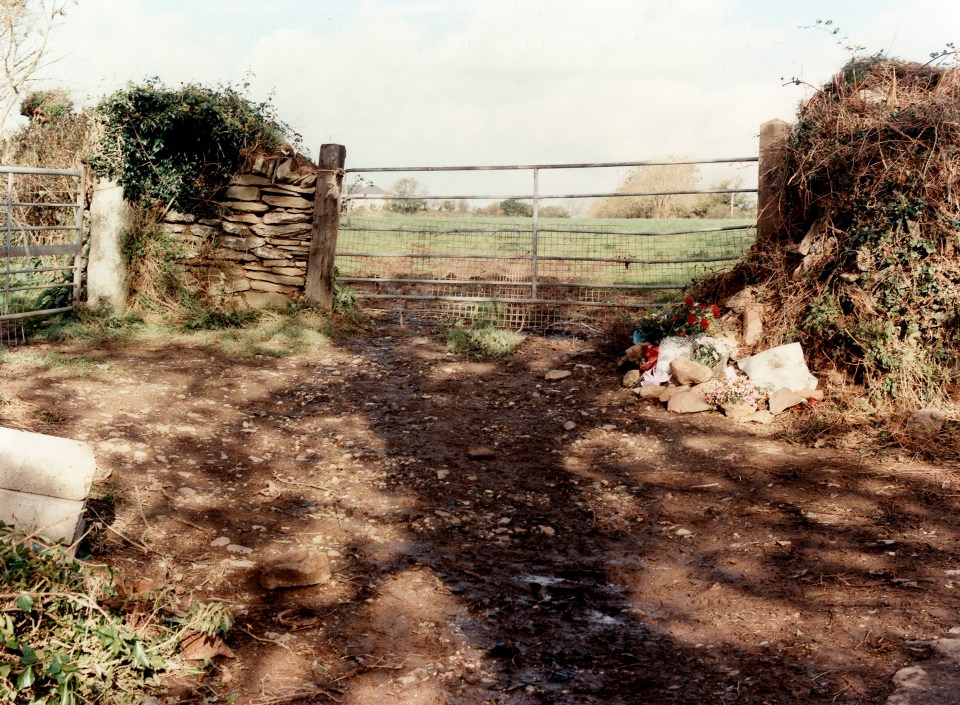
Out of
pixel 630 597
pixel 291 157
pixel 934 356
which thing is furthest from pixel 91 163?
pixel 934 356

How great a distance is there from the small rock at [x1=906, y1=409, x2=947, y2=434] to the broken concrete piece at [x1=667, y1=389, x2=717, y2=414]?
1.50m

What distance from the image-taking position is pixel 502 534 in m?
5.07

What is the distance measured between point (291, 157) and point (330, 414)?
13.6 ft

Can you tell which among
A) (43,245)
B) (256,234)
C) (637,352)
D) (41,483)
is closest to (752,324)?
(637,352)

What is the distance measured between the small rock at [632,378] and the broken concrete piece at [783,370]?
0.99 metres

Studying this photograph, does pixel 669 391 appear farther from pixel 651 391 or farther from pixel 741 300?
pixel 741 300

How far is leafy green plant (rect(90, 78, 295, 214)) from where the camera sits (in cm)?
936

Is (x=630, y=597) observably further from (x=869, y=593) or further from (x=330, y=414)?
(x=330, y=414)

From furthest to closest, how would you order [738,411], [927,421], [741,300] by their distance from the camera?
[741,300], [738,411], [927,421]

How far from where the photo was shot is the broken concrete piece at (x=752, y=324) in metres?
7.66

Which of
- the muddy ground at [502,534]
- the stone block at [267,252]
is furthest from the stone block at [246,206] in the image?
the muddy ground at [502,534]

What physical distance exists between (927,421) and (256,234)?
7.31 m

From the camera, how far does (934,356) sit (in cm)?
667

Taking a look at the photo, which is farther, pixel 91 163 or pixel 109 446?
pixel 91 163
